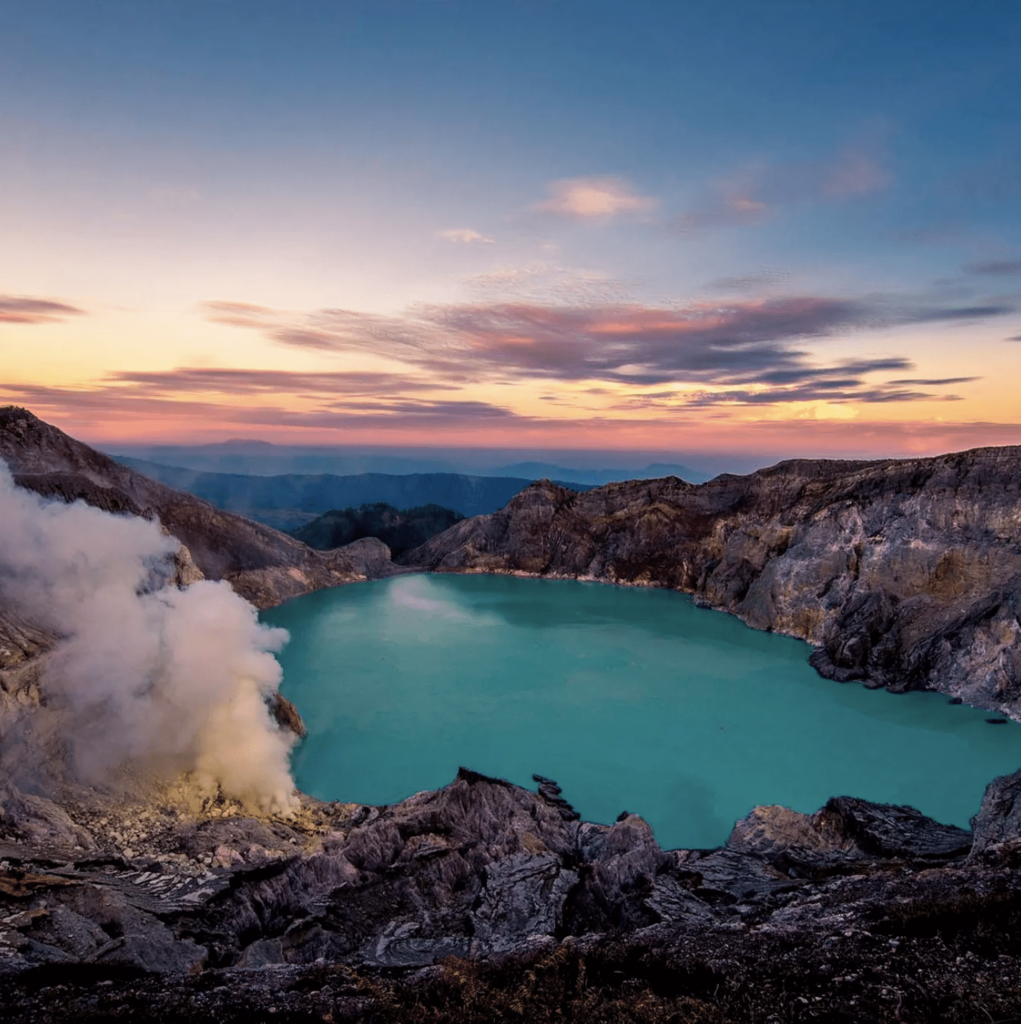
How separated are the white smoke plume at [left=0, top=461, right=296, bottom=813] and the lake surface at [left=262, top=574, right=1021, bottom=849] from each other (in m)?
4.74

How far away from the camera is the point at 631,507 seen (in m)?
81.7

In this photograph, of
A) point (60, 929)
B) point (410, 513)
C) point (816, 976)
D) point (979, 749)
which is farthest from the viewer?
point (410, 513)

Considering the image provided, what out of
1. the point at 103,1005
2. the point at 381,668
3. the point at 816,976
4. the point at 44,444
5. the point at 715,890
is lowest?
the point at 381,668

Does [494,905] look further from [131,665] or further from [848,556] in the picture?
[848,556]

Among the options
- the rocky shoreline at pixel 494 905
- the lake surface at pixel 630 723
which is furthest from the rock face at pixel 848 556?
the lake surface at pixel 630 723

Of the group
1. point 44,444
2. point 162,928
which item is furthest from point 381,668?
point 44,444

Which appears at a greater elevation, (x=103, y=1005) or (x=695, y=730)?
(x=103, y=1005)

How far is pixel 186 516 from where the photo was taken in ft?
221

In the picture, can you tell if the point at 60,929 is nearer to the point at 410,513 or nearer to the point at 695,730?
the point at 695,730

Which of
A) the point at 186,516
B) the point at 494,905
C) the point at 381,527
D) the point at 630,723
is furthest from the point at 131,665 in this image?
the point at 381,527

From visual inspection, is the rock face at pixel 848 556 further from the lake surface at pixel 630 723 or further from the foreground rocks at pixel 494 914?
the foreground rocks at pixel 494 914

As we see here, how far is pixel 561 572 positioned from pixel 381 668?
3955 centimetres

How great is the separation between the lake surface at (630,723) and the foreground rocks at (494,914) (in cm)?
502

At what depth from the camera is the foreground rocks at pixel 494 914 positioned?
786 cm
